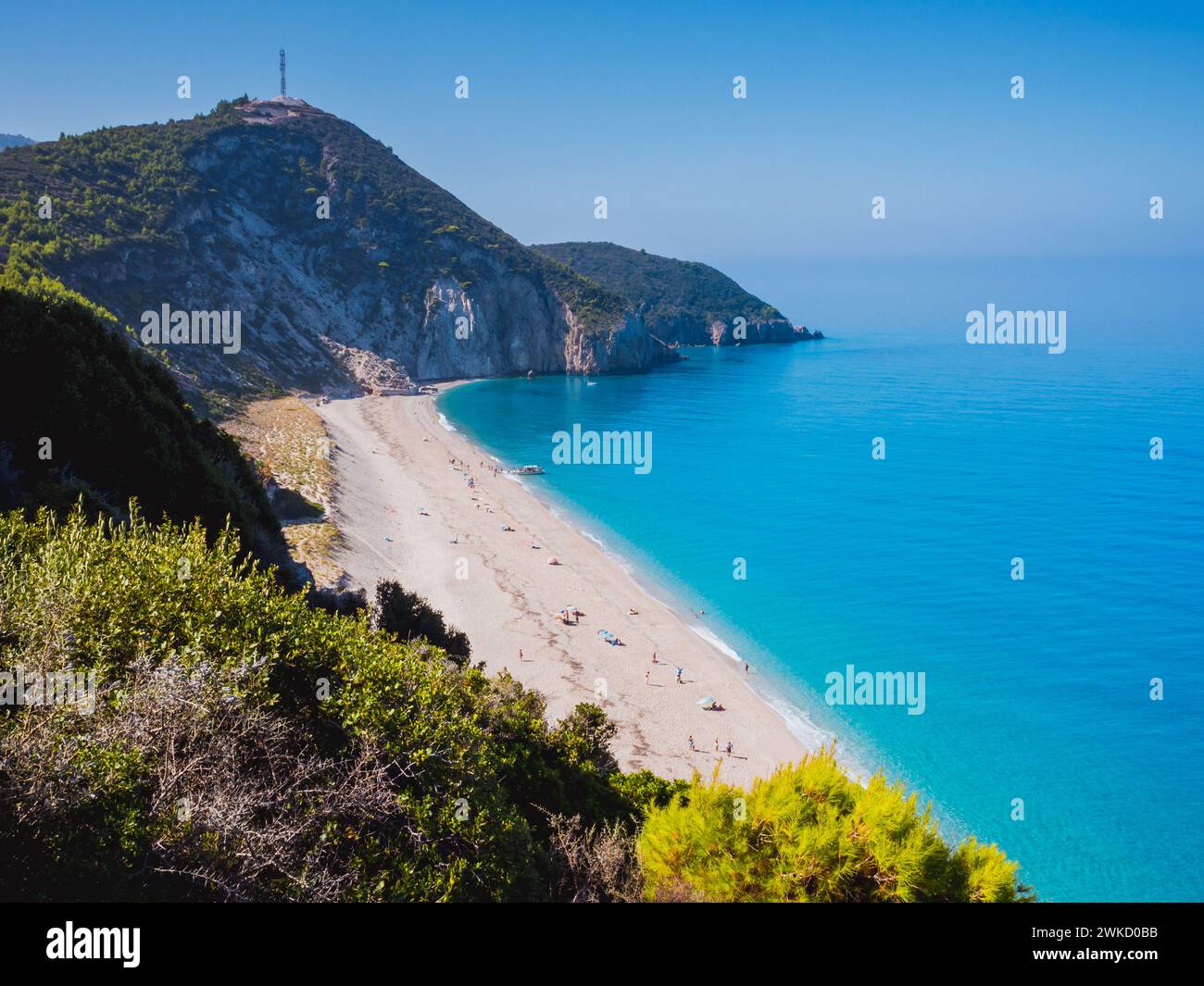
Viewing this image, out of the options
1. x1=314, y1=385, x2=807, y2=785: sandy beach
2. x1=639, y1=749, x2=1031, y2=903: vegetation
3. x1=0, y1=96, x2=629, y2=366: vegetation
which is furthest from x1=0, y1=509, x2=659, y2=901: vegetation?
x1=0, y1=96, x2=629, y2=366: vegetation

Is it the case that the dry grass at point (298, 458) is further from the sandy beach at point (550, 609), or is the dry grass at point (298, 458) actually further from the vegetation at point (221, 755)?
the vegetation at point (221, 755)

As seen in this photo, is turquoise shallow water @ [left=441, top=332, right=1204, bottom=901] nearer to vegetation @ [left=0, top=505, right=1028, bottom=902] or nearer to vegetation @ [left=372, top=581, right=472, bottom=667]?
vegetation @ [left=372, top=581, right=472, bottom=667]

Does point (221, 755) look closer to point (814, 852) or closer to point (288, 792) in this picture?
point (288, 792)

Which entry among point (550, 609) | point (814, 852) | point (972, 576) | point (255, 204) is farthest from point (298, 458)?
point (255, 204)

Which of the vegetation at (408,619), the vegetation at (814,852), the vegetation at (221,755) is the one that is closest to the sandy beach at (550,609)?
the vegetation at (408,619)
